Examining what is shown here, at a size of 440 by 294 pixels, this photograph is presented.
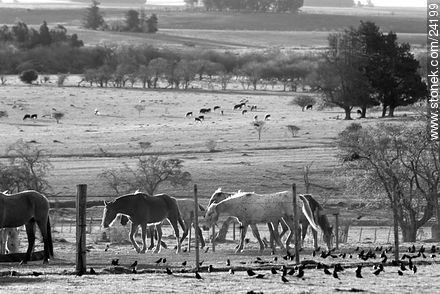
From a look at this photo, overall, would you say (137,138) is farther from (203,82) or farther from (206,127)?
(203,82)

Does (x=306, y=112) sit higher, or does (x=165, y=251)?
(x=165, y=251)

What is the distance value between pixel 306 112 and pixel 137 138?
83.0 ft

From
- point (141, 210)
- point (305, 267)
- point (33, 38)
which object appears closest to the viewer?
point (305, 267)

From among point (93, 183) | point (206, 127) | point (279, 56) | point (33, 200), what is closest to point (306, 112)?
point (206, 127)

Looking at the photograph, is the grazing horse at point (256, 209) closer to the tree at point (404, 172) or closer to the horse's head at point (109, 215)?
the horse's head at point (109, 215)

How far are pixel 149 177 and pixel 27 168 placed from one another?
5.41m

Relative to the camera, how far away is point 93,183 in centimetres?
5794

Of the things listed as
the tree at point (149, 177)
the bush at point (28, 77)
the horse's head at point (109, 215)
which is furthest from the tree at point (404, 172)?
the bush at point (28, 77)

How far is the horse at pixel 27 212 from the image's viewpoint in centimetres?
2442

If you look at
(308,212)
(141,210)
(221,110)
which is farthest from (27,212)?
(221,110)

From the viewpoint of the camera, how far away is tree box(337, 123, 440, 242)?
139 ft

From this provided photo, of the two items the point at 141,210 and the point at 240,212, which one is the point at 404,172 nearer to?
→ the point at 240,212

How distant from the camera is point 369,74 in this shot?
9400cm

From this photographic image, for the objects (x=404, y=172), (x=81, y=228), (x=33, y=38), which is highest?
(x=81, y=228)
